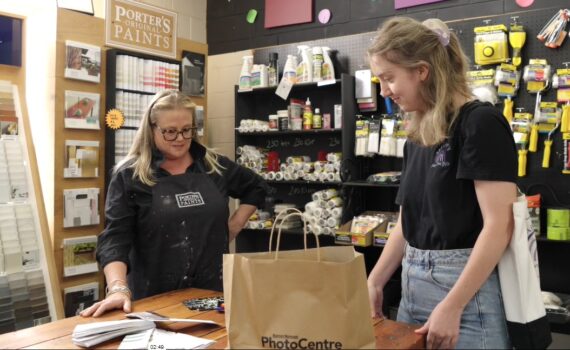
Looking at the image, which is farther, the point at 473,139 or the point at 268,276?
the point at 473,139

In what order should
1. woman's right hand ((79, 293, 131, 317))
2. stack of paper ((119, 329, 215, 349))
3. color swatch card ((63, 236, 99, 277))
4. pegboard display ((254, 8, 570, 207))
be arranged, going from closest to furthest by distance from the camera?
stack of paper ((119, 329, 215, 349)) → woman's right hand ((79, 293, 131, 317)) → pegboard display ((254, 8, 570, 207)) → color swatch card ((63, 236, 99, 277))

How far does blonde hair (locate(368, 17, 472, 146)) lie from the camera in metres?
1.54

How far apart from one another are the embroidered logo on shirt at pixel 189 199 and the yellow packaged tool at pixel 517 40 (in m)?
2.59

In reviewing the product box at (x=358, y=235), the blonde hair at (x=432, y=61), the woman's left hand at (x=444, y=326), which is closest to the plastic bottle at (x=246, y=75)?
the product box at (x=358, y=235)

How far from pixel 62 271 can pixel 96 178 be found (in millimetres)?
732

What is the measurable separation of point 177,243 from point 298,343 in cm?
118

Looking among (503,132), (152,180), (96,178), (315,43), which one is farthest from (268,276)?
(315,43)

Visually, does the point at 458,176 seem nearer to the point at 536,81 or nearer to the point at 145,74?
the point at 536,81

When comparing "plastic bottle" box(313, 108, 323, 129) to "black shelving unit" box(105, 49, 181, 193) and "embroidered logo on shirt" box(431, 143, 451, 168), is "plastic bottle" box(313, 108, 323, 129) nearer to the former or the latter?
"black shelving unit" box(105, 49, 181, 193)

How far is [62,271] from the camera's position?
3639 millimetres

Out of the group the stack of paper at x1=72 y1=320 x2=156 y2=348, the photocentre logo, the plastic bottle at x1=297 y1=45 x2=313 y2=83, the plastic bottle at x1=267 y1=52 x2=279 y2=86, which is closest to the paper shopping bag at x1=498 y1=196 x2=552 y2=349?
the photocentre logo

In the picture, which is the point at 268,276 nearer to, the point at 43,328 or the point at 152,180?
the point at 43,328

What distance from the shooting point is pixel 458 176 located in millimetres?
1458

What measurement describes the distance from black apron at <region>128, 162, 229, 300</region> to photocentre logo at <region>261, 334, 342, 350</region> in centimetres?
115
